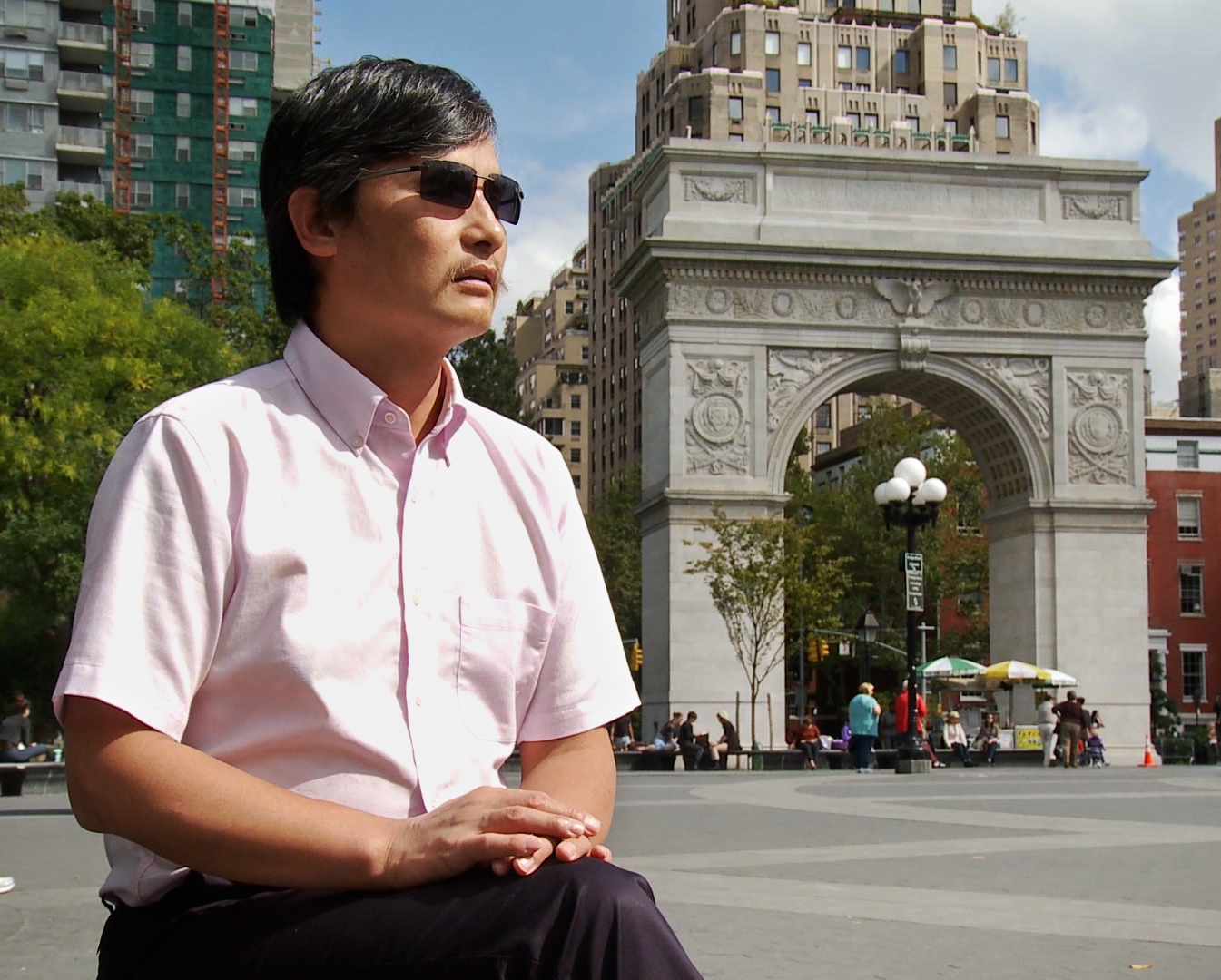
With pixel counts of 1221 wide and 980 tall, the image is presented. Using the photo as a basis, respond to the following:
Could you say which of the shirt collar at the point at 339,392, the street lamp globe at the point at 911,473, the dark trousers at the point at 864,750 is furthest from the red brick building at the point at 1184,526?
the shirt collar at the point at 339,392

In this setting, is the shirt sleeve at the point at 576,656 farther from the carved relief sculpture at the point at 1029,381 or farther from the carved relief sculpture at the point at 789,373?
the carved relief sculpture at the point at 1029,381

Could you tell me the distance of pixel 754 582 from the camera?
107ft

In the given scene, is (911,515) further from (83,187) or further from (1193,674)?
(1193,674)

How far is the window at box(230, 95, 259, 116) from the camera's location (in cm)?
6925

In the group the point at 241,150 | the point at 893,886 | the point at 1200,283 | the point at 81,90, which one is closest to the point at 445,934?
the point at 893,886

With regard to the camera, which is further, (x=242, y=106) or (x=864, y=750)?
(x=242, y=106)

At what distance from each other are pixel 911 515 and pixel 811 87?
218 feet

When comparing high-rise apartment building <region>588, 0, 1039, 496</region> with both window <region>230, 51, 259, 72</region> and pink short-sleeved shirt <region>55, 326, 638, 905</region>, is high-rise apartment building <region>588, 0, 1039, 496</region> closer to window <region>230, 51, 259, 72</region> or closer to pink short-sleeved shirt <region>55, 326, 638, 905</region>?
window <region>230, 51, 259, 72</region>

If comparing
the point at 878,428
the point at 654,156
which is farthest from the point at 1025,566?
the point at 878,428

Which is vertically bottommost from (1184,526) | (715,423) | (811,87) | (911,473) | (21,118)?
(911,473)

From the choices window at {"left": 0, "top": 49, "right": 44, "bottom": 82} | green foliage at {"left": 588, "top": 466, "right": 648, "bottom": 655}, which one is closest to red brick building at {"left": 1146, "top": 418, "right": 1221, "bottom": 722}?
green foliage at {"left": 588, "top": 466, "right": 648, "bottom": 655}

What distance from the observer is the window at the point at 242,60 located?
68938 millimetres

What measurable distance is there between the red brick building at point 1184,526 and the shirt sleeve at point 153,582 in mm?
60573

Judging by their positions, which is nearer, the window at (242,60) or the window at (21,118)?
the window at (21,118)
